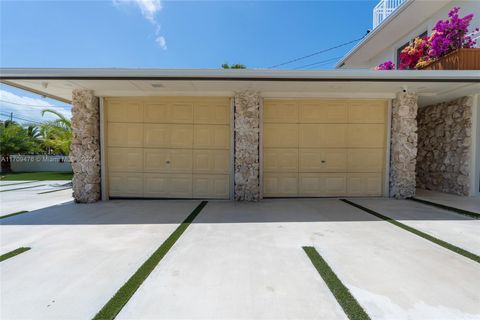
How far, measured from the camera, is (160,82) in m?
5.36

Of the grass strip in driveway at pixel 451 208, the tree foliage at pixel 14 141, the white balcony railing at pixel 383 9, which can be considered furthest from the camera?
the tree foliage at pixel 14 141

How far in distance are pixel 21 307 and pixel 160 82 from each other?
4.59 meters

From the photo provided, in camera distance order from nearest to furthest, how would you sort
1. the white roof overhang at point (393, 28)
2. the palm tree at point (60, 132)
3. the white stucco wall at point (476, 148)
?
the white stucco wall at point (476, 148), the white roof overhang at point (393, 28), the palm tree at point (60, 132)

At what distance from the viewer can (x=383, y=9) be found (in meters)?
9.85

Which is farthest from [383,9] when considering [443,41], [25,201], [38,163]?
[38,163]

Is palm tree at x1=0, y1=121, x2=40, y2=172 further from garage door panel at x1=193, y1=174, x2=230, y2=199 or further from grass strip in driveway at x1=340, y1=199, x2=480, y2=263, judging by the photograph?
grass strip in driveway at x1=340, y1=199, x2=480, y2=263

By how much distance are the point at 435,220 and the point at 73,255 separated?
20.7ft

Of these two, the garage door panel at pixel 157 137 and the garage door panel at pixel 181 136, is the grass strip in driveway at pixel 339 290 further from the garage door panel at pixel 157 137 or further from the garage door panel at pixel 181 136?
the garage door panel at pixel 157 137

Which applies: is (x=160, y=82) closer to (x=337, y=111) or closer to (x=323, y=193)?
(x=337, y=111)

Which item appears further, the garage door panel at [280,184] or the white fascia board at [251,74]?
the garage door panel at [280,184]

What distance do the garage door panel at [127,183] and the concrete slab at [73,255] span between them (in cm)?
110

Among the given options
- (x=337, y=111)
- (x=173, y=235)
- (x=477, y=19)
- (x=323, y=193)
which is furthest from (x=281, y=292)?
(x=477, y=19)

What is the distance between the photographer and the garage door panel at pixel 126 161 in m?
6.52

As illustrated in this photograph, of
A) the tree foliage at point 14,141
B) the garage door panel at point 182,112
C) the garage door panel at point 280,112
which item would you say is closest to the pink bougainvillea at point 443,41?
the garage door panel at point 280,112
